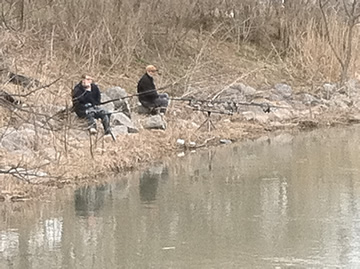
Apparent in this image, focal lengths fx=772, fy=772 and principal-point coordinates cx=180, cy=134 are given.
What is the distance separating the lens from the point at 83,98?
1300cm

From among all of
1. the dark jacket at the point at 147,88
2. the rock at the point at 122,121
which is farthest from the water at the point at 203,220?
the dark jacket at the point at 147,88

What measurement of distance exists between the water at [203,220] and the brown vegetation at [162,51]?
1.07 meters

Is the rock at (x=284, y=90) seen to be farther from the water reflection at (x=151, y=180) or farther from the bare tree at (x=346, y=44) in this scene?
the water reflection at (x=151, y=180)

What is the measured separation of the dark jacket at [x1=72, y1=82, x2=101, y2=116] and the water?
1733mm

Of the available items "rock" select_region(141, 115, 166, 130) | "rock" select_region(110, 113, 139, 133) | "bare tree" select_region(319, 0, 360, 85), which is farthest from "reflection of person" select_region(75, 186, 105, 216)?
"bare tree" select_region(319, 0, 360, 85)

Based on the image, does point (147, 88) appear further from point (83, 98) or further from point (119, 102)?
point (83, 98)

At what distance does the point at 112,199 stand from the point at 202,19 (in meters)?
14.5

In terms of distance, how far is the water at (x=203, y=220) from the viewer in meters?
7.34

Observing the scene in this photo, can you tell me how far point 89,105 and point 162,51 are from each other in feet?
27.0

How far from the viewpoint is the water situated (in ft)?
24.1

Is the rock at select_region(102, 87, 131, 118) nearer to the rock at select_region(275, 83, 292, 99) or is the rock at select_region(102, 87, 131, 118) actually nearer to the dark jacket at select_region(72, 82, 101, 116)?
the dark jacket at select_region(72, 82, 101, 116)

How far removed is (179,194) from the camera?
10344 mm

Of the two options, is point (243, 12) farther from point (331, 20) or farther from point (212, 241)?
point (212, 241)


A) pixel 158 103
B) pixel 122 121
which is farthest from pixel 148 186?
pixel 158 103
